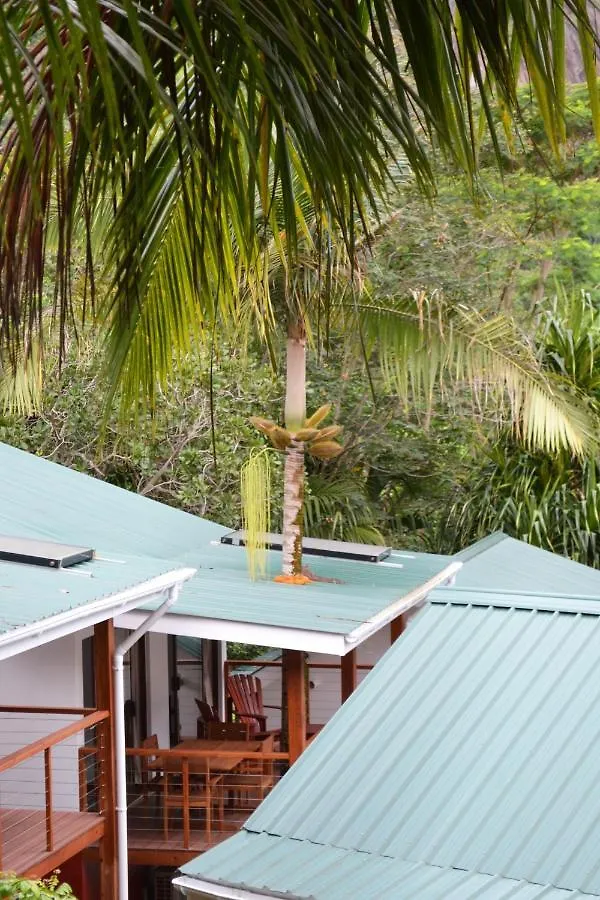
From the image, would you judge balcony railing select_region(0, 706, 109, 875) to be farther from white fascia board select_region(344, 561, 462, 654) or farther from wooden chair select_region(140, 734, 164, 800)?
white fascia board select_region(344, 561, 462, 654)

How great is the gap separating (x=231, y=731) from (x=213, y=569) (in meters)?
1.75

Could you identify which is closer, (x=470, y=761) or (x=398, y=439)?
(x=470, y=761)

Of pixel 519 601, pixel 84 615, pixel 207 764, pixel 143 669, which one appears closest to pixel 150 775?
pixel 143 669

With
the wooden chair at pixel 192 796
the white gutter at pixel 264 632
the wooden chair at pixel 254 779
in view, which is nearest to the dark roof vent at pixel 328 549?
the wooden chair at pixel 254 779

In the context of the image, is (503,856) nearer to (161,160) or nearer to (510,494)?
(161,160)

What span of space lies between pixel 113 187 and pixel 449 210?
712 inches

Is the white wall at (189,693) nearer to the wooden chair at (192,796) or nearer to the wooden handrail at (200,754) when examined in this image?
the wooden chair at (192,796)

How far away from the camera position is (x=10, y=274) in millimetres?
2277

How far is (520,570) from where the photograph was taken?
15.0 meters

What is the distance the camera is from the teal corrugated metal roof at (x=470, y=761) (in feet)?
19.2

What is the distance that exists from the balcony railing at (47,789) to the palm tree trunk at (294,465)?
109 inches

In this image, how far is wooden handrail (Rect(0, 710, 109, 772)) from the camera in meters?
8.12

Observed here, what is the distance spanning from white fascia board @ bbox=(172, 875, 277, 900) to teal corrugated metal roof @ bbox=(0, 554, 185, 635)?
89.0 inches

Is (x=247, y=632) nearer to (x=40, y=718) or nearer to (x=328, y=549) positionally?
(x=40, y=718)
